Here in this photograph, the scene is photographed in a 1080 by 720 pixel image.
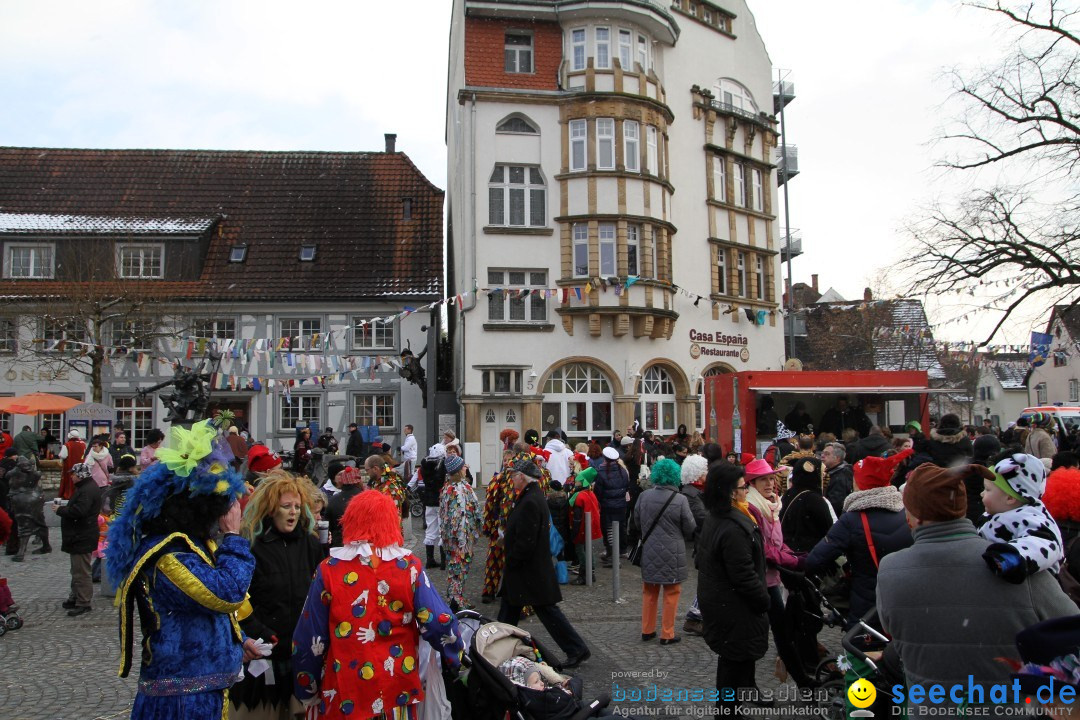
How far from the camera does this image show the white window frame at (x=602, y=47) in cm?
2589

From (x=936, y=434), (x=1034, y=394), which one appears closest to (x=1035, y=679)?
(x=936, y=434)

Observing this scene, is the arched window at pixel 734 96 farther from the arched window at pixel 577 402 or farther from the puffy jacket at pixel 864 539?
the puffy jacket at pixel 864 539

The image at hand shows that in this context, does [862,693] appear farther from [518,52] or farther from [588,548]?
[518,52]

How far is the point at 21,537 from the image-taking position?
13422 millimetres

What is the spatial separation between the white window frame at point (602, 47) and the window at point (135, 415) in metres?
18.4

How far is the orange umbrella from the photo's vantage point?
22.2m

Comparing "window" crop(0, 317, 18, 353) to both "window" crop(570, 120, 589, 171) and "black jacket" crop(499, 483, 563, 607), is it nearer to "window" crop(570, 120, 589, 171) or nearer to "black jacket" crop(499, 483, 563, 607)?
"window" crop(570, 120, 589, 171)

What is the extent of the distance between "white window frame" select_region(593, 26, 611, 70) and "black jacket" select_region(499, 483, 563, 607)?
2105cm

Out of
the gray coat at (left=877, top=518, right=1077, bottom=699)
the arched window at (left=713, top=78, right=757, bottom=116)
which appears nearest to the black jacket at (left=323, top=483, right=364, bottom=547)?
the gray coat at (left=877, top=518, right=1077, bottom=699)

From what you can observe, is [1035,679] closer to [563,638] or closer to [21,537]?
[563,638]

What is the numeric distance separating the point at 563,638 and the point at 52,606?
265 inches

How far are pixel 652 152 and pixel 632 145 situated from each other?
28.2 inches

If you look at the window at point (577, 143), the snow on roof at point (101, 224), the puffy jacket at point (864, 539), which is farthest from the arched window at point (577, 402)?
the puffy jacket at point (864, 539)

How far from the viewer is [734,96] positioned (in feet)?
100
